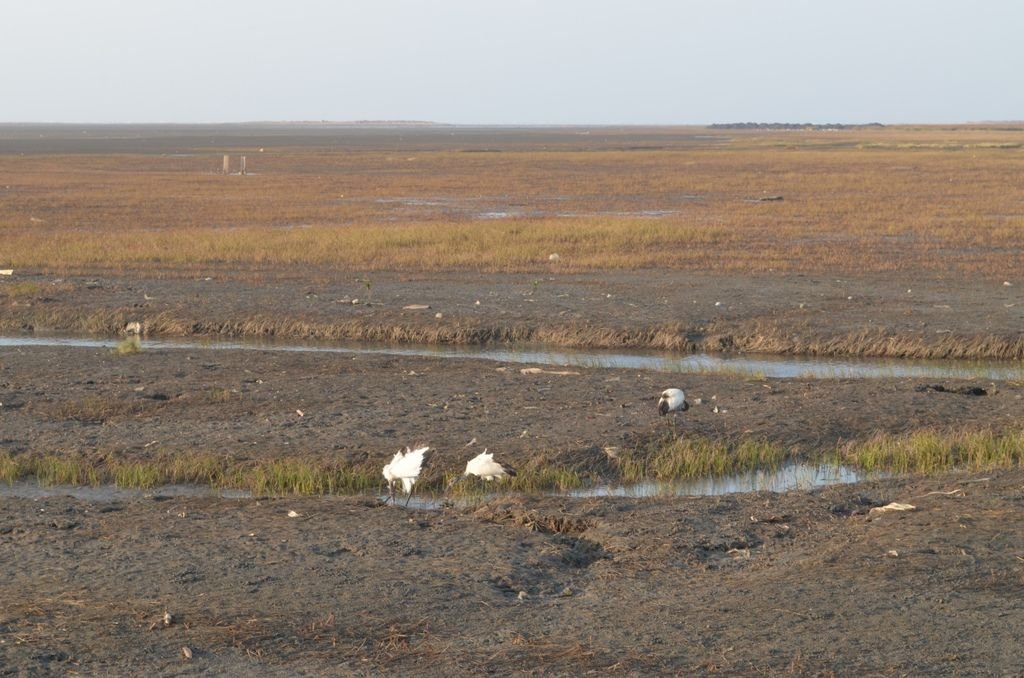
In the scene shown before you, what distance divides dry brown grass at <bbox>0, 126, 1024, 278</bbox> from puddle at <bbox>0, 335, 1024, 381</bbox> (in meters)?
6.54

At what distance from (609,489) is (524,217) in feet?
82.0

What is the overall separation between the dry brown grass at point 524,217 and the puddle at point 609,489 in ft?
42.3

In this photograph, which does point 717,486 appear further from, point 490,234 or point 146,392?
point 490,234

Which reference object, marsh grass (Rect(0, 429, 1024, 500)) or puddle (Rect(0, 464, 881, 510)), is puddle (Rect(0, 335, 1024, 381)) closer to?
marsh grass (Rect(0, 429, 1024, 500))

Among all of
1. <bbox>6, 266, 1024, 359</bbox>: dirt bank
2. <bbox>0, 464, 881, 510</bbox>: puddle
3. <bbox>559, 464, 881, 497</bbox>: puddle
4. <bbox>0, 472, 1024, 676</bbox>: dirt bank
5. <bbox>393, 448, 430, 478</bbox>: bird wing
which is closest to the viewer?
<bbox>0, 472, 1024, 676</bbox>: dirt bank

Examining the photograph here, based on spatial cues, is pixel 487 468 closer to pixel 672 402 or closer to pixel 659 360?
pixel 672 402

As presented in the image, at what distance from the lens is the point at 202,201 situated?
4291cm

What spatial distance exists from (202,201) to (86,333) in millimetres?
24439

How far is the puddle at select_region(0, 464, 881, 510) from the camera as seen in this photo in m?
10.6

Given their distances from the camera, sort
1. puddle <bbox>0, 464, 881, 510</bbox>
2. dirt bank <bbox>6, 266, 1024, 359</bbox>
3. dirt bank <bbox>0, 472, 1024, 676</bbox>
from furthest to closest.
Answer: dirt bank <bbox>6, 266, 1024, 359</bbox> < puddle <bbox>0, 464, 881, 510</bbox> < dirt bank <bbox>0, 472, 1024, 676</bbox>

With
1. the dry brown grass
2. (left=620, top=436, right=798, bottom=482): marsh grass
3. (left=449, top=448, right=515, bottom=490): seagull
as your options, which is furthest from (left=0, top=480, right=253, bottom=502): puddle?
the dry brown grass

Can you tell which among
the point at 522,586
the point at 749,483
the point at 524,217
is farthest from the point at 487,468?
the point at 524,217

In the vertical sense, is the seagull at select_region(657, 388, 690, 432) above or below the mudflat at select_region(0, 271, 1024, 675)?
above

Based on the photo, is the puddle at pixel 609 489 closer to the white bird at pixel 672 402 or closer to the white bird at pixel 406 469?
the white bird at pixel 406 469
